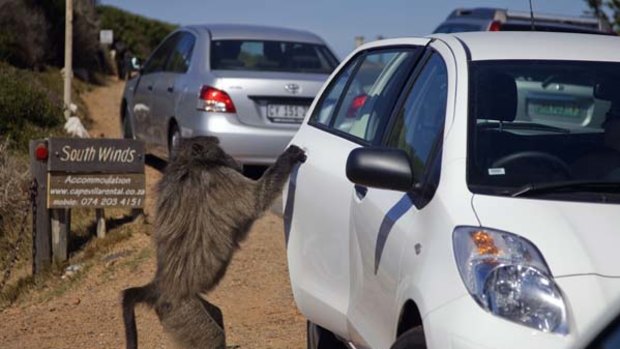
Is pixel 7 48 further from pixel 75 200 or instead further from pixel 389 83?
pixel 389 83

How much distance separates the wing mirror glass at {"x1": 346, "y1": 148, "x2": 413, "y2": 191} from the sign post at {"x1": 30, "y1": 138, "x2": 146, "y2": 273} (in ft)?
17.6

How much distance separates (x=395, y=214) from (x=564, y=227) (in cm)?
88

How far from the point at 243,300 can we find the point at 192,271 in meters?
2.27

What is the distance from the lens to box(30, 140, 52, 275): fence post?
30.7ft

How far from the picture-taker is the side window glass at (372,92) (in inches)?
209

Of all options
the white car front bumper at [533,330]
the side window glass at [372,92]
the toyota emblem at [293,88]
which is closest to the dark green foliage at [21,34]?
the toyota emblem at [293,88]

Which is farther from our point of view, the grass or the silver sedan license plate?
the silver sedan license plate

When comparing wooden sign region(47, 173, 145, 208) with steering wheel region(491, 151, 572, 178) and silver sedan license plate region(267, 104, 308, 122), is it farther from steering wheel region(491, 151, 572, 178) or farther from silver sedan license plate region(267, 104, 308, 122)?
steering wheel region(491, 151, 572, 178)

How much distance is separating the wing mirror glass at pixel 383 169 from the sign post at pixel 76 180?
535 centimetres

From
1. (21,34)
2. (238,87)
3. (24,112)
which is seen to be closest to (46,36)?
(21,34)

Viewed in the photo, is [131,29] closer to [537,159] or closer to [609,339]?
[537,159]

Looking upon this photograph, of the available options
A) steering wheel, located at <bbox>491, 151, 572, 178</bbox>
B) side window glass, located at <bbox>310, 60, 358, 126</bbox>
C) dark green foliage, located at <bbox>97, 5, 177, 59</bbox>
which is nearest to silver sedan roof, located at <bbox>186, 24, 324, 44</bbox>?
side window glass, located at <bbox>310, 60, 358, 126</bbox>

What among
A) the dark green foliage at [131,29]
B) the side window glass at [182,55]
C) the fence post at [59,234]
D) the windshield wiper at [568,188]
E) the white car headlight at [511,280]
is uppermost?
the windshield wiper at [568,188]

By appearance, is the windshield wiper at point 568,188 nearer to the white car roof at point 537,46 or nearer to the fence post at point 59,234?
the white car roof at point 537,46
